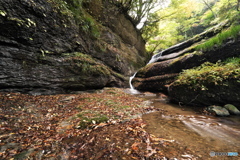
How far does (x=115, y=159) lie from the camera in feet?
4.58

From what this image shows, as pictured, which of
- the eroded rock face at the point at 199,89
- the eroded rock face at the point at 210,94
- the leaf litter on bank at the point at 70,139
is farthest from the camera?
the eroded rock face at the point at 199,89

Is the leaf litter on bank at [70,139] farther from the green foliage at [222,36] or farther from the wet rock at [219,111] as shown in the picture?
the green foliage at [222,36]

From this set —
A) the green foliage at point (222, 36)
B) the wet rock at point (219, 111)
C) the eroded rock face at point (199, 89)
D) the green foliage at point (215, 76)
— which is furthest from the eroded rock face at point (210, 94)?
the green foliage at point (222, 36)

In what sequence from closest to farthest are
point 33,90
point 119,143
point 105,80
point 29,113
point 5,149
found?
1. point 5,149
2. point 119,143
3. point 29,113
4. point 33,90
5. point 105,80

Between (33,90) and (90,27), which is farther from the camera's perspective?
(90,27)

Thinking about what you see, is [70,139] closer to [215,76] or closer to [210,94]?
[210,94]

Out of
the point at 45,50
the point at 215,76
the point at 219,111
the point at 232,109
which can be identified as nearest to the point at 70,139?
the point at 219,111

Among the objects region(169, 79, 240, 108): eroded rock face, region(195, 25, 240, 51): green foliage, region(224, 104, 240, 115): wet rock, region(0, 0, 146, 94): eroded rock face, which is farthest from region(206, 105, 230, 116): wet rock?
region(0, 0, 146, 94): eroded rock face

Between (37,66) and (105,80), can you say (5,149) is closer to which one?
(37,66)

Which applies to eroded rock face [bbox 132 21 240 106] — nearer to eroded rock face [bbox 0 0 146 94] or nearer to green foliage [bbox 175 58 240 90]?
green foliage [bbox 175 58 240 90]

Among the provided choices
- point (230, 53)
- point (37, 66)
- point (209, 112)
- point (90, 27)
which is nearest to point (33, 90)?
point (37, 66)

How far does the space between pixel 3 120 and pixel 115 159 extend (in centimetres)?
291

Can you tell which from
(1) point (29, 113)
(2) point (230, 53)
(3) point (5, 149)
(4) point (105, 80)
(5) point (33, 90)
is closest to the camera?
(3) point (5, 149)

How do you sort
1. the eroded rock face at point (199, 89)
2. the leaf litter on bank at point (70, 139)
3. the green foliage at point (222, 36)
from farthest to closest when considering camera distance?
the green foliage at point (222, 36)
the eroded rock face at point (199, 89)
the leaf litter on bank at point (70, 139)
